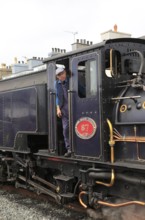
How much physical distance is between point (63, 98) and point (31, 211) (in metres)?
2.42

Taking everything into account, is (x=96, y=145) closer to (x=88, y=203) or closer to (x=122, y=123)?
(x=122, y=123)

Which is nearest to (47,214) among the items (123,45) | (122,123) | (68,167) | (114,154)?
(68,167)

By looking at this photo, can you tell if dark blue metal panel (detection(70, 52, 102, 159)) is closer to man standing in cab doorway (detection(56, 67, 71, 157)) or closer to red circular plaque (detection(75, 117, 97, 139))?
red circular plaque (detection(75, 117, 97, 139))

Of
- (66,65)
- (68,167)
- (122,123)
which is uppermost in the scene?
(66,65)

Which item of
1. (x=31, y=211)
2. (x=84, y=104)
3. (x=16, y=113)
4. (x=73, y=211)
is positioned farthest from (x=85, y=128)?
(x=16, y=113)

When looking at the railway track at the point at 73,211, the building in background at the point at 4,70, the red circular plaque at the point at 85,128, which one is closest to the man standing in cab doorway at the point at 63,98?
the red circular plaque at the point at 85,128

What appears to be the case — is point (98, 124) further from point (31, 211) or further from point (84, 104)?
point (31, 211)

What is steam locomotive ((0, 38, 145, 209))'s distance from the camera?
459 cm

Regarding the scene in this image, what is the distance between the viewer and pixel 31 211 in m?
6.30

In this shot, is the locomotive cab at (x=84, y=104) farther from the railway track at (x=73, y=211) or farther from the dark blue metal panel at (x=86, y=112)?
the railway track at (x=73, y=211)

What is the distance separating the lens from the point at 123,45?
206 inches

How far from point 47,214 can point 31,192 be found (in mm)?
1646

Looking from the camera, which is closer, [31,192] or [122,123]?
[122,123]

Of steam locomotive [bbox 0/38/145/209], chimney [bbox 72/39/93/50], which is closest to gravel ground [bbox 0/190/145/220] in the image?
steam locomotive [bbox 0/38/145/209]
